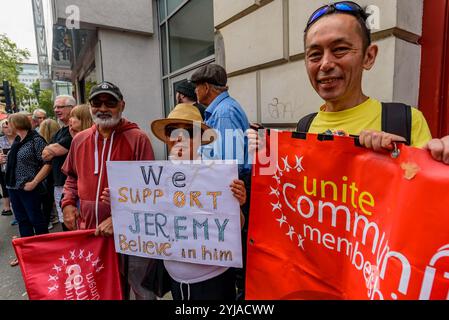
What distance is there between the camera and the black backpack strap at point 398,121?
1.11 metres

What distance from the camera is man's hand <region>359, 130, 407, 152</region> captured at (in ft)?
3.05

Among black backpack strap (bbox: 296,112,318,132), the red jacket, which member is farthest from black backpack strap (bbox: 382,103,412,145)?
the red jacket

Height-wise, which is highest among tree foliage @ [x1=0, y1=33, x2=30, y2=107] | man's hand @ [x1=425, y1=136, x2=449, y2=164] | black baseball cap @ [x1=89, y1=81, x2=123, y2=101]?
tree foliage @ [x1=0, y1=33, x2=30, y2=107]

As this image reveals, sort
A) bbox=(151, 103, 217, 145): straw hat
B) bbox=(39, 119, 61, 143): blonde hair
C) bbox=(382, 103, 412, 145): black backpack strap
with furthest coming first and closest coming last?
1. bbox=(39, 119, 61, 143): blonde hair
2. bbox=(151, 103, 217, 145): straw hat
3. bbox=(382, 103, 412, 145): black backpack strap

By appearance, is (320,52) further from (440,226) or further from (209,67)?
(209,67)

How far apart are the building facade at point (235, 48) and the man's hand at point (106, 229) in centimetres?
195

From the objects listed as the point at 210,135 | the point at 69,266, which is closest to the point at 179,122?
the point at 210,135

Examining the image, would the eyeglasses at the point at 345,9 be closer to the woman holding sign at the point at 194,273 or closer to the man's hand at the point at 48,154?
the woman holding sign at the point at 194,273

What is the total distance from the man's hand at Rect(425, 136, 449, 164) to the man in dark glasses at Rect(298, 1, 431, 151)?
0.24 meters

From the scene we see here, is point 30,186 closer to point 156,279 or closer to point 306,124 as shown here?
point 156,279

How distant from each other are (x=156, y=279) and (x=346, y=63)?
1764mm

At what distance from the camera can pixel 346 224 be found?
3.61 feet

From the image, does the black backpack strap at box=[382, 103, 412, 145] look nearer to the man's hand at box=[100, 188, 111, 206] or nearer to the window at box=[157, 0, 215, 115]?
the man's hand at box=[100, 188, 111, 206]

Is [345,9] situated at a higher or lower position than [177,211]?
higher
